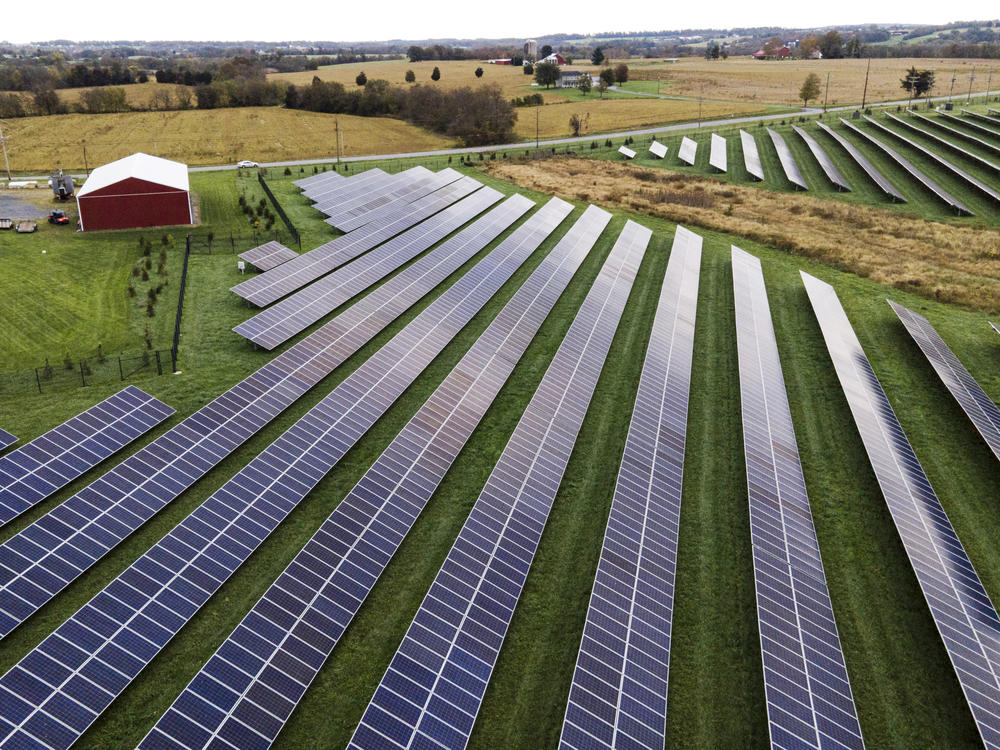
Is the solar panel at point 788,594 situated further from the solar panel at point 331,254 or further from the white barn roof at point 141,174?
the white barn roof at point 141,174

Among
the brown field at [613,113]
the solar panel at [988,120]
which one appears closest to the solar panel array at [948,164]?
the solar panel at [988,120]

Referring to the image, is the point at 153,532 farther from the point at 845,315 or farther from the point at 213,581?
the point at 845,315

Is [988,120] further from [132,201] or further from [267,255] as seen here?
[132,201]

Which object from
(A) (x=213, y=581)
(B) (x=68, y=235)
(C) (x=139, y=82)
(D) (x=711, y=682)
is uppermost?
(C) (x=139, y=82)

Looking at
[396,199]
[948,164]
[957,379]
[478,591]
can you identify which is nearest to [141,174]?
[396,199]

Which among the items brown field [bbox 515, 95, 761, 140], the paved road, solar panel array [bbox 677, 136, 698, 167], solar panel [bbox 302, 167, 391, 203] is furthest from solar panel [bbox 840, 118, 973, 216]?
solar panel [bbox 302, 167, 391, 203]

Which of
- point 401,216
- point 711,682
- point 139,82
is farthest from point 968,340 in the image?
point 139,82

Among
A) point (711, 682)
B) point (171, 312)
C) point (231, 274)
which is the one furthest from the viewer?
point (231, 274)
